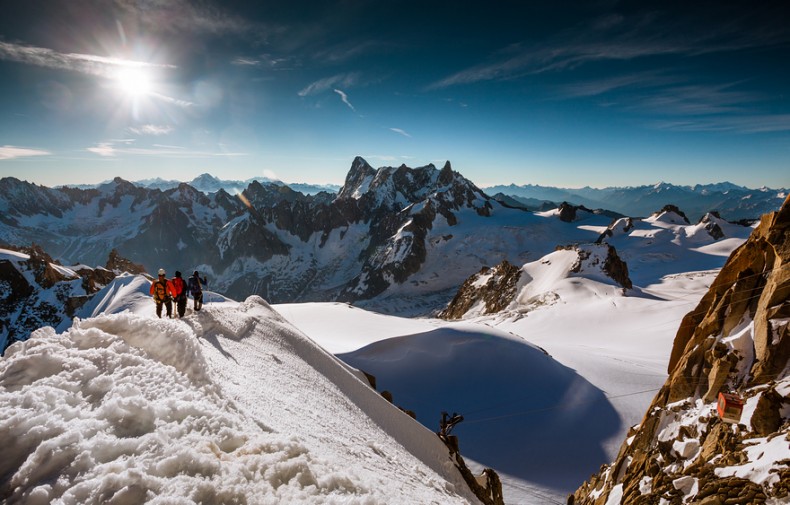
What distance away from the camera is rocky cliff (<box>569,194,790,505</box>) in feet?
19.2

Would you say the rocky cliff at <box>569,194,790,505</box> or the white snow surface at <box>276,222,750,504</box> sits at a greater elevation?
the rocky cliff at <box>569,194,790,505</box>

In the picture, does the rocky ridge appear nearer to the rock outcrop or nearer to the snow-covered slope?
the rock outcrop

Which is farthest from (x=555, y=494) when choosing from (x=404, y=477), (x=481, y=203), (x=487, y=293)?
(x=481, y=203)

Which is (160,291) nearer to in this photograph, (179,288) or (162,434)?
(179,288)

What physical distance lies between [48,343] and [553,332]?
45507 mm

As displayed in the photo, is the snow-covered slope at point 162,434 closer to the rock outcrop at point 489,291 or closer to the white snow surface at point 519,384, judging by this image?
the white snow surface at point 519,384

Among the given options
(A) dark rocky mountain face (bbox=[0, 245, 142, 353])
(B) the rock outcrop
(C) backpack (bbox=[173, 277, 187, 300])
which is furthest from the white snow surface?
(A) dark rocky mountain face (bbox=[0, 245, 142, 353])

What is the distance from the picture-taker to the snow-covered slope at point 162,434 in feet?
10.4

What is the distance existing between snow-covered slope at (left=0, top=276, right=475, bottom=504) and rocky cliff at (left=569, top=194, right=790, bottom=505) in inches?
183

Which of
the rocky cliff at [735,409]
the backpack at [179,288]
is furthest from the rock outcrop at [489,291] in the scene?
the backpack at [179,288]

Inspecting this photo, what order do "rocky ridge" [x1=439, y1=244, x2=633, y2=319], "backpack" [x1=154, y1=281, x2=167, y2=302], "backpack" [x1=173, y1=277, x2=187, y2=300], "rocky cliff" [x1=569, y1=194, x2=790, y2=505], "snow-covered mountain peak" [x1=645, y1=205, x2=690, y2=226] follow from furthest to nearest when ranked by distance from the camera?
"snow-covered mountain peak" [x1=645, y1=205, x2=690, y2=226] → "rocky ridge" [x1=439, y1=244, x2=633, y2=319] → "backpack" [x1=173, y1=277, x2=187, y2=300] → "backpack" [x1=154, y1=281, x2=167, y2=302] → "rocky cliff" [x1=569, y1=194, x2=790, y2=505]

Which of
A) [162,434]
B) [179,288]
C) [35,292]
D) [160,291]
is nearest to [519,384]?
[179,288]

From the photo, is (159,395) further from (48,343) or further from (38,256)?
(38,256)

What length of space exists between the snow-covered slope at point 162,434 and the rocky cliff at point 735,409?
465 cm
